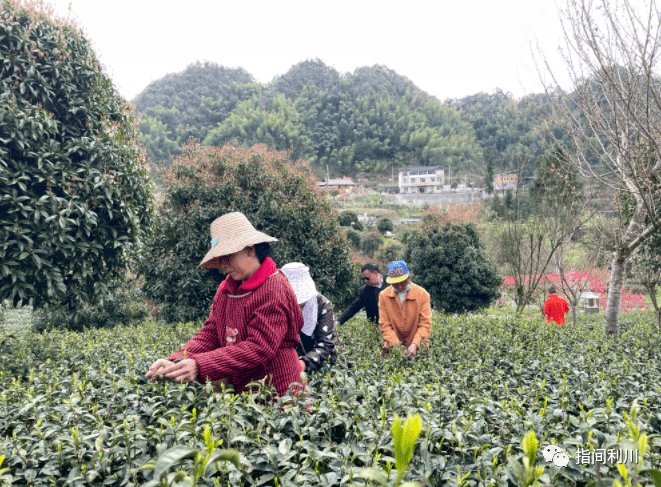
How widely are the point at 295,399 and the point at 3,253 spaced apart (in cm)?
350

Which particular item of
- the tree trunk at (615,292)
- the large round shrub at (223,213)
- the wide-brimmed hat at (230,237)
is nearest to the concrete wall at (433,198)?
the large round shrub at (223,213)

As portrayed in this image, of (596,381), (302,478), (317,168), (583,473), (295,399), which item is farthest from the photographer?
(317,168)

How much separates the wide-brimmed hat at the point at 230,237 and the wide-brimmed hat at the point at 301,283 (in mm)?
792

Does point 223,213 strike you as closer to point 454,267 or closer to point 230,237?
point 230,237

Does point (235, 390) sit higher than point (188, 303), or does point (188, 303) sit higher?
point (235, 390)

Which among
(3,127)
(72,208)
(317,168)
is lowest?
(72,208)

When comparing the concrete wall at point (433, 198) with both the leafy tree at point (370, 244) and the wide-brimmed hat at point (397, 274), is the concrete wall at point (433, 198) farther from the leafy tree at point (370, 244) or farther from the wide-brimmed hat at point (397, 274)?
the wide-brimmed hat at point (397, 274)

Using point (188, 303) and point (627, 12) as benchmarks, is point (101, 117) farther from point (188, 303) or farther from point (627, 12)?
point (627, 12)

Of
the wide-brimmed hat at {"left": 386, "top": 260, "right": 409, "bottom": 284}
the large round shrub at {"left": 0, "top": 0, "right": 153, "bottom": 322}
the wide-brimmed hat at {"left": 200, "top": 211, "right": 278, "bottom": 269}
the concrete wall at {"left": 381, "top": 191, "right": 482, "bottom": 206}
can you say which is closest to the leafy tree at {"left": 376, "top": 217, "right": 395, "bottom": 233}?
the concrete wall at {"left": 381, "top": 191, "right": 482, "bottom": 206}

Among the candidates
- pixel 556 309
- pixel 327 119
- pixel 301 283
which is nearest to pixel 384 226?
pixel 556 309

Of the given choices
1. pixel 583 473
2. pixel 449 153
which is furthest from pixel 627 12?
pixel 449 153

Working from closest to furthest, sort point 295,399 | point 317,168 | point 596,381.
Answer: point 295,399 < point 596,381 < point 317,168

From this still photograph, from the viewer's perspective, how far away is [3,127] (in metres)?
4.04

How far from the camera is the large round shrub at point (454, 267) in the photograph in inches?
545
